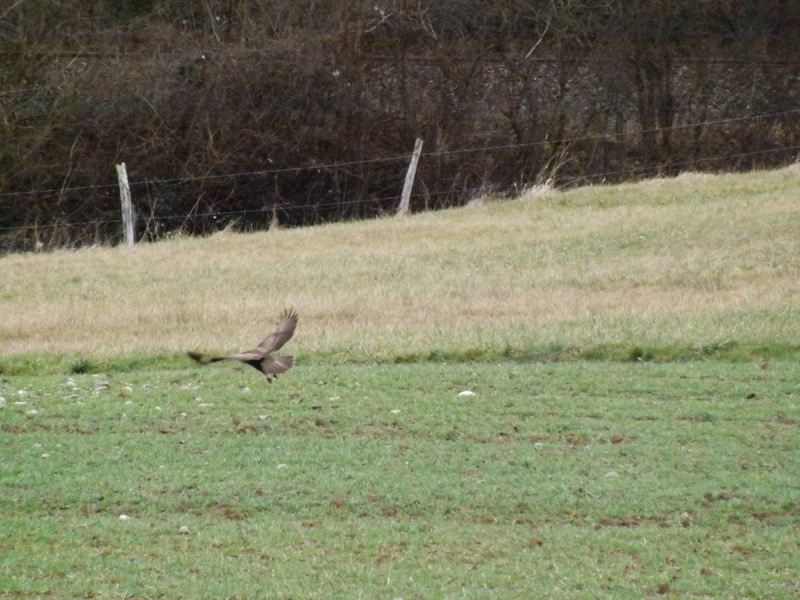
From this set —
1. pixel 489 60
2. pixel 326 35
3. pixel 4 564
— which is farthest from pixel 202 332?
pixel 489 60

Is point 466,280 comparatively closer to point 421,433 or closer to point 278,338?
point 421,433

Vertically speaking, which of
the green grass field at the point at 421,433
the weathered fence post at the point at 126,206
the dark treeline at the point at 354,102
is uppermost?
the dark treeline at the point at 354,102

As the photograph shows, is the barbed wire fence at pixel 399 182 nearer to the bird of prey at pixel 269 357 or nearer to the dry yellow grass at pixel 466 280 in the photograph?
the dry yellow grass at pixel 466 280

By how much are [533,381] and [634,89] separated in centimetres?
1975

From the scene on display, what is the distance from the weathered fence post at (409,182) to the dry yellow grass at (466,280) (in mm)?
1688

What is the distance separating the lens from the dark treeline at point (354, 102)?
81.1 ft

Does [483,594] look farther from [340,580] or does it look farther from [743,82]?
[743,82]

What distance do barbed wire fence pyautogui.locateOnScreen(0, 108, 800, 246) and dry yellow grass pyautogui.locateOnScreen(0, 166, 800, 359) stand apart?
2986 millimetres

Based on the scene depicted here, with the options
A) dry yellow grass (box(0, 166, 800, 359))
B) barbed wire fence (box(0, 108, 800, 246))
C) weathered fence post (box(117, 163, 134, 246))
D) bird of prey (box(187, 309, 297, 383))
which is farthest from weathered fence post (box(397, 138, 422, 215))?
bird of prey (box(187, 309, 297, 383))

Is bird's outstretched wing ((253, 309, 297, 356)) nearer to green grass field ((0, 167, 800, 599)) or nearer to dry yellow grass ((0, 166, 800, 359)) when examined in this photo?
green grass field ((0, 167, 800, 599))

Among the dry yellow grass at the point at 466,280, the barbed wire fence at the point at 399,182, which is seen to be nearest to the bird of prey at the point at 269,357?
the dry yellow grass at the point at 466,280

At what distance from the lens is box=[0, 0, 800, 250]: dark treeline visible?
973 inches

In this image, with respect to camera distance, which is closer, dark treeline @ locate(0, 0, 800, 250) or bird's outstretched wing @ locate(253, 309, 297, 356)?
bird's outstretched wing @ locate(253, 309, 297, 356)

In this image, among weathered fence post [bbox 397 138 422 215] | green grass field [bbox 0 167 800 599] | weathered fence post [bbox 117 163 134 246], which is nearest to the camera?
green grass field [bbox 0 167 800 599]
